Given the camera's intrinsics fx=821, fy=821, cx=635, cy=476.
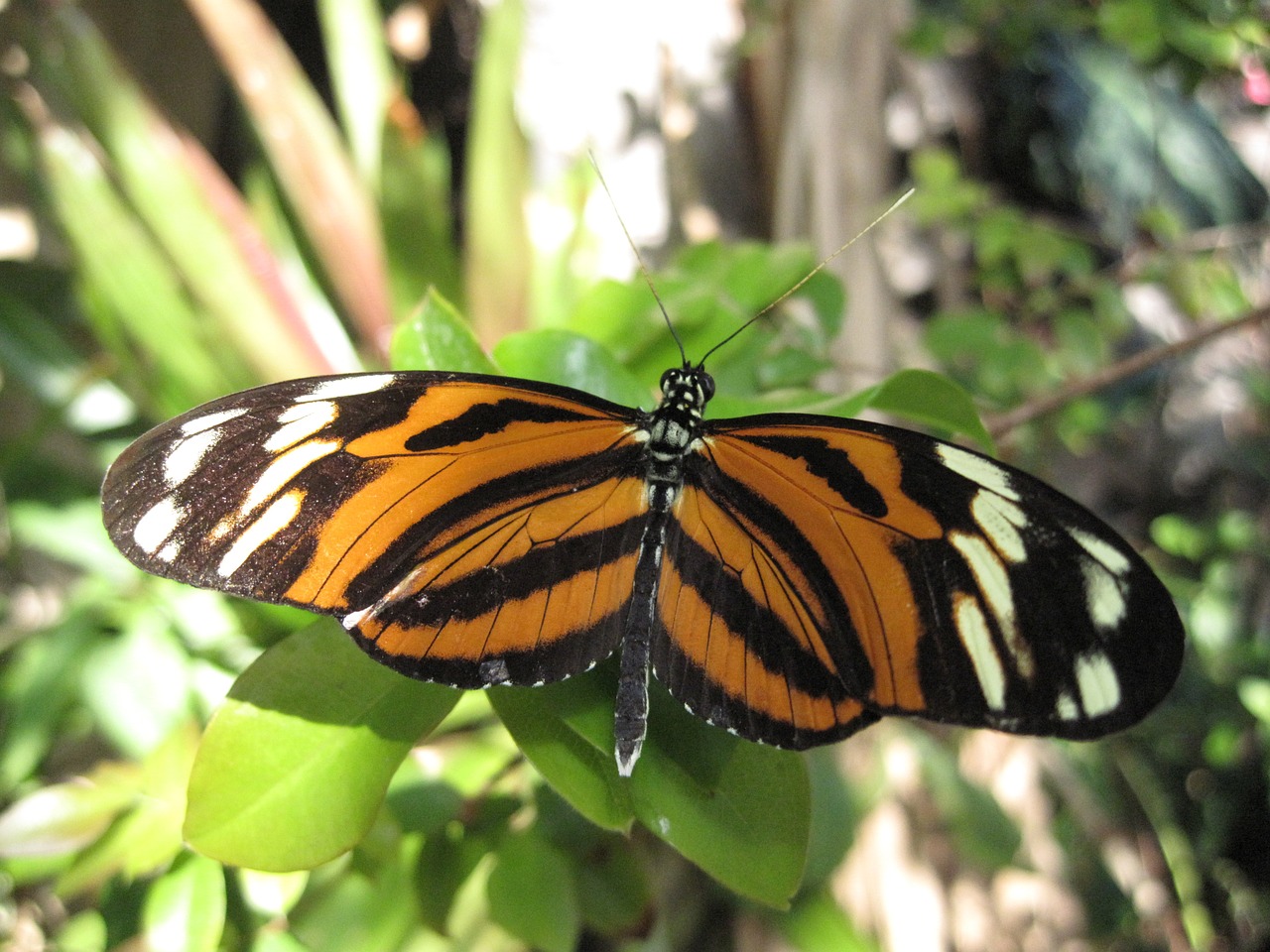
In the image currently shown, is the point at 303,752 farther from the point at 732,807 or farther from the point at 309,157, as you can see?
the point at 309,157

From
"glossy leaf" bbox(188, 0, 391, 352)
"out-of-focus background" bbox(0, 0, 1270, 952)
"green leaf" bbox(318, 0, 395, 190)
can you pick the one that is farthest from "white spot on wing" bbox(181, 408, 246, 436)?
"green leaf" bbox(318, 0, 395, 190)

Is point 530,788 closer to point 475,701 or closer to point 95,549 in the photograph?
point 475,701

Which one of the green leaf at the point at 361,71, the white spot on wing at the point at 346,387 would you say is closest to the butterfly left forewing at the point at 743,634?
the white spot on wing at the point at 346,387

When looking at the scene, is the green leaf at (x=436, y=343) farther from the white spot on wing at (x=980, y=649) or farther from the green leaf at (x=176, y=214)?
the green leaf at (x=176, y=214)

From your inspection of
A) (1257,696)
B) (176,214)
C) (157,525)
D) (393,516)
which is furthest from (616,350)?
(1257,696)

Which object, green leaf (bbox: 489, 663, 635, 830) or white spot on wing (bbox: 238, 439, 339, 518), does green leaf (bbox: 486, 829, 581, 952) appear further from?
white spot on wing (bbox: 238, 439, 339, 518)

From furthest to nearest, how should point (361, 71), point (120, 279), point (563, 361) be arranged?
point (361, 71) → point (120, 279) → point (563, 361)
